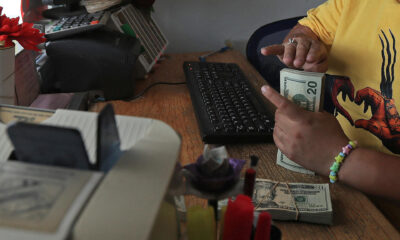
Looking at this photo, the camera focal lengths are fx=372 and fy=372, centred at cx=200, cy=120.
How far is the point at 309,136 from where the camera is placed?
73cm

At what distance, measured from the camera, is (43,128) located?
34 centimetres

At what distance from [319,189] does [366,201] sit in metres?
0.09

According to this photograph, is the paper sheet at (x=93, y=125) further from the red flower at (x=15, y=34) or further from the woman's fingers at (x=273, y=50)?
the woman's fingers at (x=273, y=50)

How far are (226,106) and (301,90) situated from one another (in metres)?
0.25

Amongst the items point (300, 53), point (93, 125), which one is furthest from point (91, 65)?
point (93, 125)

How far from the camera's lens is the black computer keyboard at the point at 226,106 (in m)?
0.80

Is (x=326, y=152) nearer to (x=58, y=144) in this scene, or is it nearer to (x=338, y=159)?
(x=338, y=159)

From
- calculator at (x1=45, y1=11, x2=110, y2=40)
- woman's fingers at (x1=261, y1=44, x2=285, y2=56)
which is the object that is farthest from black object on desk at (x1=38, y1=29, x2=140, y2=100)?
woman's fingers at (x1=261, y1=44, x2=285, y2=56)

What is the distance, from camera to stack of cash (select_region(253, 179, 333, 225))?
0.60 meters

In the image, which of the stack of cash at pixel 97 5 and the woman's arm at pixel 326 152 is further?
the stack of cash at pixel 97 5

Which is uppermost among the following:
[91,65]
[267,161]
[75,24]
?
[75,24]

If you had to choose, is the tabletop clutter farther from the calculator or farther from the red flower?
the calculator

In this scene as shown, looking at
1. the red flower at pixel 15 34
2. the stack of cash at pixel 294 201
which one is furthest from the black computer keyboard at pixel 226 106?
the red flower at pixel 15 34

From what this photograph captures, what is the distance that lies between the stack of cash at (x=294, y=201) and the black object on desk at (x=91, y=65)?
22.1 inches
